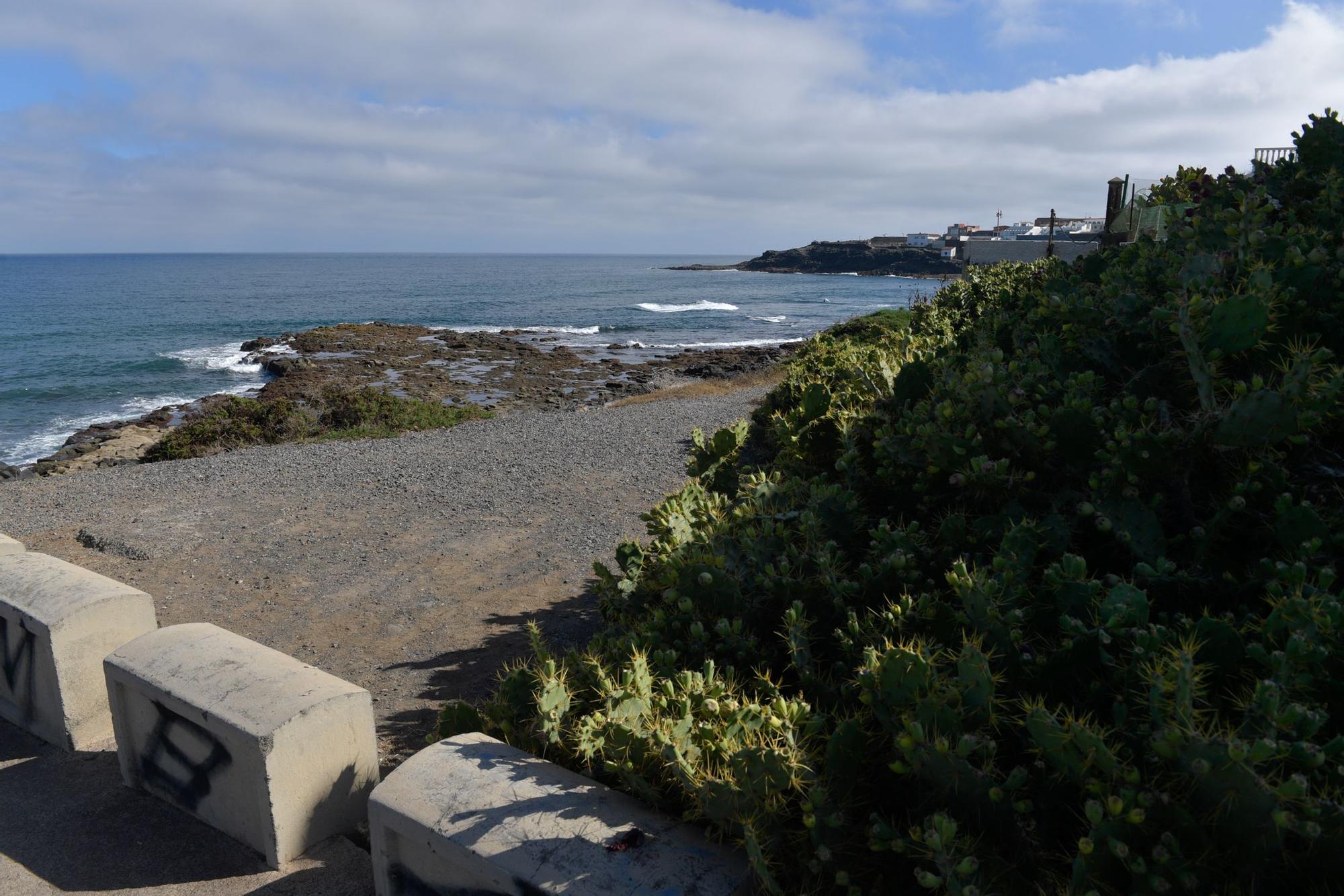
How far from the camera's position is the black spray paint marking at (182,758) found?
3707mm

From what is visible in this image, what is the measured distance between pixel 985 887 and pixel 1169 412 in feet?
6.07

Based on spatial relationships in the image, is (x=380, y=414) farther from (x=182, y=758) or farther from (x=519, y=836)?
(x=519, y=836)

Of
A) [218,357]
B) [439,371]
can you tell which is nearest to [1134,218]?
[439,371]

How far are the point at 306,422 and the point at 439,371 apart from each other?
1298cm

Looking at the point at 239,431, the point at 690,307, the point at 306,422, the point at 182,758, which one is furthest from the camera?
the point at 690,307

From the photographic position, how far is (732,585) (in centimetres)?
341

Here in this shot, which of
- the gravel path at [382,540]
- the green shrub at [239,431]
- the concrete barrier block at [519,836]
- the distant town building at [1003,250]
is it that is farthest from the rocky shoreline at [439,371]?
the concrete barrier block at [519,836]

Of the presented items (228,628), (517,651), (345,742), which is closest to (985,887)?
(345,742)

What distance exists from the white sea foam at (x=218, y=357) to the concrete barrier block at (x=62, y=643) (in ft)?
106

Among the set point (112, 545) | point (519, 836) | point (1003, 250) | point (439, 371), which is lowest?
point (439, 371)

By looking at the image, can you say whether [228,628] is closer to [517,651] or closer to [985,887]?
[517,651]

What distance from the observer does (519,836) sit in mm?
2586

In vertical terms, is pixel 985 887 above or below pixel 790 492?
below

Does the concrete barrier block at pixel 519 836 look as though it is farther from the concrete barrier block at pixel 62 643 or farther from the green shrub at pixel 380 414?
the green shrub at pixel 380 414
